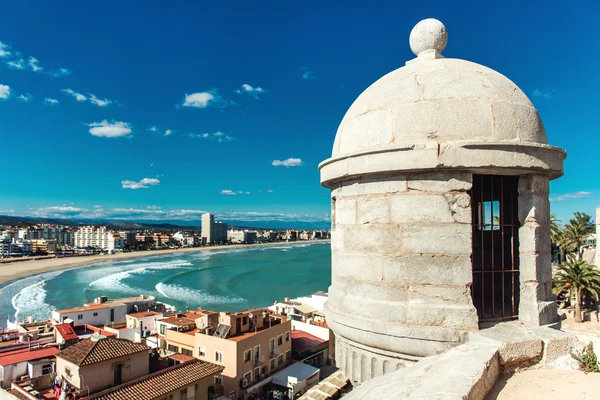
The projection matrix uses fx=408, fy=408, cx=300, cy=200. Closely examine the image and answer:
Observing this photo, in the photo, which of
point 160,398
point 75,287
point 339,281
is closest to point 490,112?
point 339,281

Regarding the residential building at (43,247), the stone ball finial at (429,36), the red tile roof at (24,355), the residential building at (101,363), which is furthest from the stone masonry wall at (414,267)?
the residential building at (43,247)

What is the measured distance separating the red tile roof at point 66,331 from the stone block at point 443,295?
29211 millimetres

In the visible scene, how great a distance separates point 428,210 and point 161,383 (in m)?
19.3

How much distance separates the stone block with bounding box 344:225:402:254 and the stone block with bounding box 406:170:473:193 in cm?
48

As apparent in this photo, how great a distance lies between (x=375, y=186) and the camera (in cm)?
407

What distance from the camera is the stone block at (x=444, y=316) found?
3678 millimetres

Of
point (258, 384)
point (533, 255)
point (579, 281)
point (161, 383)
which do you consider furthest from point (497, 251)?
point (579, 281)

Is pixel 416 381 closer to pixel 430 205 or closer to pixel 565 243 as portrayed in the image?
pixel 430 205

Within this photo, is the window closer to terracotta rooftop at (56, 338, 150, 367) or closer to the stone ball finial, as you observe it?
terracotta rooftop at (56, 338, 150, 367)

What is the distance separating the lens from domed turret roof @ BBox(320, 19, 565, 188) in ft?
12.5

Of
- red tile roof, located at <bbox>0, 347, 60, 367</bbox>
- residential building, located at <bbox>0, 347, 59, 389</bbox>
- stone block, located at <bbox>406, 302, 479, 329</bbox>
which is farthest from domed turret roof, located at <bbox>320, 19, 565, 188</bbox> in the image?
red tile roof, located at <bbox>0, 347, 60, 367</bbox>

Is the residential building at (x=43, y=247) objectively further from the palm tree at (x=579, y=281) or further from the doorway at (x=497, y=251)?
the doorway at (x=497, y=251)

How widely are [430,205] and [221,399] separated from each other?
68.9ft

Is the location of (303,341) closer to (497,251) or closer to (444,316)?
(497,251)
